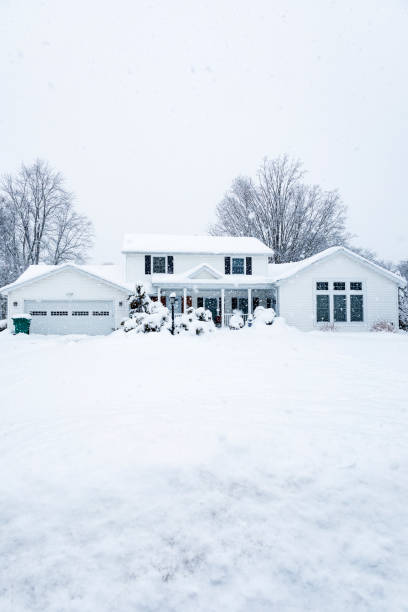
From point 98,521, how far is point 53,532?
26 centimetres

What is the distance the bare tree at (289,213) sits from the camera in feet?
99.0

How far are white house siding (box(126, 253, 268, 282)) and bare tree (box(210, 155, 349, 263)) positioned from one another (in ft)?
28.0

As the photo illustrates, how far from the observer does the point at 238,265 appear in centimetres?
2231

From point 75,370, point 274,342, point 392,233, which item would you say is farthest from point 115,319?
point 392,233

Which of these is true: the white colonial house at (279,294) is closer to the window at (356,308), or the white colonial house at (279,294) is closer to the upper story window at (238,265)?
the window at (356,308)

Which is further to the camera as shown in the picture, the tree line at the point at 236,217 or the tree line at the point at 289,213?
the tree line at the point at 289,213

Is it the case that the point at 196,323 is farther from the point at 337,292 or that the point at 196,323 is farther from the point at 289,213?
the point at 289,213

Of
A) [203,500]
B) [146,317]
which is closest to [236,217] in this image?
[146,317]

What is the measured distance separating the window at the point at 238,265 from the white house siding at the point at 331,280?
12.3ft

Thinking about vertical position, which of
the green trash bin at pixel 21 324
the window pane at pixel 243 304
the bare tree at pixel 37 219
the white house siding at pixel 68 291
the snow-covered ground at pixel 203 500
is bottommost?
the snow-covered ground at pixel 203 500

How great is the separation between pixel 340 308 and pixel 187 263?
1009 centimetres

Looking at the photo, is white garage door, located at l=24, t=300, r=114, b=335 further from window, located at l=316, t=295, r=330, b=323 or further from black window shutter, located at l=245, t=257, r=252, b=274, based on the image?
window, located at l=316, t=295, r=330, b=323

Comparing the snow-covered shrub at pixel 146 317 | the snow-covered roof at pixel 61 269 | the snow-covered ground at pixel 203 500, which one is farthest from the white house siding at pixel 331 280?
the snow-covered ground at pixel 203 500

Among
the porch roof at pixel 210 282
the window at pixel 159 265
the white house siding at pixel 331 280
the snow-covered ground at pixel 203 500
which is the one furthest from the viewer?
the window at pixel 159 265
